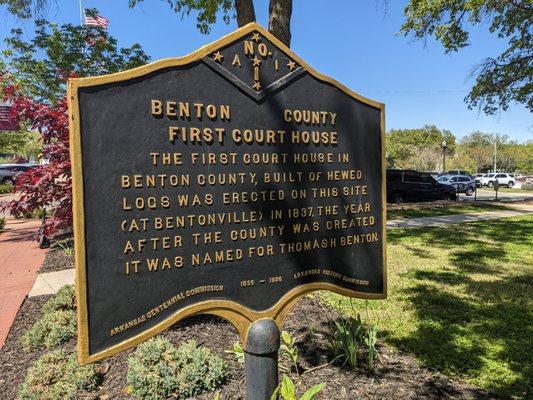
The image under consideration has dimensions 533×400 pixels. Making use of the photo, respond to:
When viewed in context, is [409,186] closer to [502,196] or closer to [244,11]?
[502,196]

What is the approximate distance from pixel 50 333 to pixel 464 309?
466 centimetres

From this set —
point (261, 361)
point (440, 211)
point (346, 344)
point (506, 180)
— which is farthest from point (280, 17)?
point (506, 180)

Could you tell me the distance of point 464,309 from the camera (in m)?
4.97

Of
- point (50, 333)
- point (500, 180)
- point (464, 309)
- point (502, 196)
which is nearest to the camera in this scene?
point (50, 333)

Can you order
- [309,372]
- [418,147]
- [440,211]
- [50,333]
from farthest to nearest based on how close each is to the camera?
[418,147], [440,211], [50,333], [309,372]

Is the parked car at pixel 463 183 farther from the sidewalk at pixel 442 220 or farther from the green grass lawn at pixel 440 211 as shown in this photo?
the sidewalk at pixel 442 220

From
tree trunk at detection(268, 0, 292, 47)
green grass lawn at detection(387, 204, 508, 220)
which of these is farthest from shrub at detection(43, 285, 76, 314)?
green grass lawn at detection(387, 204, 508, 220)

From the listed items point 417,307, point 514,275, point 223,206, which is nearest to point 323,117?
point 223,206

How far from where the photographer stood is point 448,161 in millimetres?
71750

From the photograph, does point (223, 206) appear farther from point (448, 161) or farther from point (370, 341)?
point (448, 161)

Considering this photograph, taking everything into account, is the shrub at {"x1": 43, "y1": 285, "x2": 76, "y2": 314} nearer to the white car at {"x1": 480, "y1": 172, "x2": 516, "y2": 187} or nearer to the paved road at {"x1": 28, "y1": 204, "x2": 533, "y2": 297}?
the paved road at {"x1": 28, "y1": 204, "x2": 533, "y2": 297}

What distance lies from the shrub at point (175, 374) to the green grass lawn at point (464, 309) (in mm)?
1481

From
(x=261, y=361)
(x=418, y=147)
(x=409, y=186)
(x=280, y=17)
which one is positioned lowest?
(x=261, y=361)

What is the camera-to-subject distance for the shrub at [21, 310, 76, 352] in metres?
3.95
